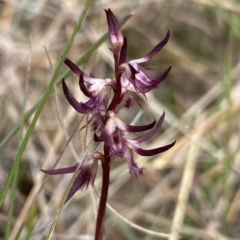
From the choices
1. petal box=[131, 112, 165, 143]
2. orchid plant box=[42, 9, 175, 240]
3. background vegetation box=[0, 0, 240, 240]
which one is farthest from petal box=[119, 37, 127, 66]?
background vegetation box=[0, 0, 240, 240]

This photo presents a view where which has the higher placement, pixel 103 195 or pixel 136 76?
pixel 136 76

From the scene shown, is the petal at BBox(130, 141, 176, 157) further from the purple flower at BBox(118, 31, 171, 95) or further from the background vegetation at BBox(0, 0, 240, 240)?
the background vegetation at BBox(0, 0, 240, 240)

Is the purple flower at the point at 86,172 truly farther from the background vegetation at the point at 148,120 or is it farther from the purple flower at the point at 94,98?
the background vegetation at the point at 148,120

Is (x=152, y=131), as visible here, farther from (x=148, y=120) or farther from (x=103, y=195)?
(x=148, y=120)

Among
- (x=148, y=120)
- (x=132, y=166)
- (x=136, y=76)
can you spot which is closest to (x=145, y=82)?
(x=136, y=76)

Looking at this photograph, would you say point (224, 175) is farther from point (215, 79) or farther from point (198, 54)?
point (198, 54)

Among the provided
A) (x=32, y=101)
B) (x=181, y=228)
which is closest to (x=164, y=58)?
(x=32, y=101)

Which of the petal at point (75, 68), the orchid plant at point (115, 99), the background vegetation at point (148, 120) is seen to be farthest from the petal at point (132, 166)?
the background vegetation at point (148, 120)

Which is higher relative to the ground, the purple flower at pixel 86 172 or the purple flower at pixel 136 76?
the purple flower at pixel 136 76
